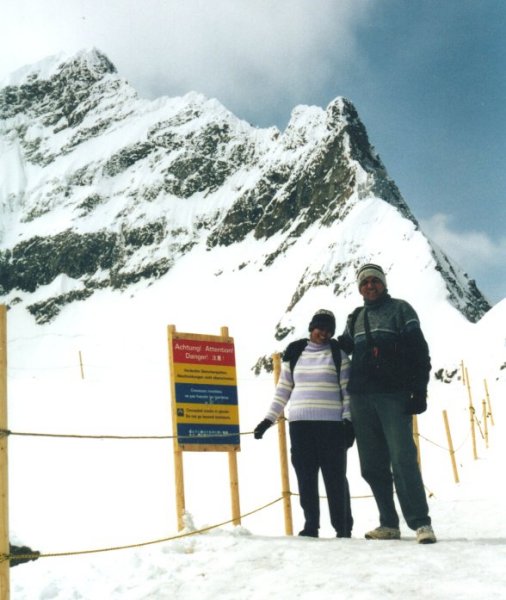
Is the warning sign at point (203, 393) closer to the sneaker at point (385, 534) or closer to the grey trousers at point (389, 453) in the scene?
the grey trousers at point (389, 453)

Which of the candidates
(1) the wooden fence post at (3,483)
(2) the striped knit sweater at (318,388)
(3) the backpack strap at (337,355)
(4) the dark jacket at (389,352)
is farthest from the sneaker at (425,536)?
(1) the wooden fence post at (3,483)

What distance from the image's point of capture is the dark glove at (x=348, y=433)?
5395 millimetres

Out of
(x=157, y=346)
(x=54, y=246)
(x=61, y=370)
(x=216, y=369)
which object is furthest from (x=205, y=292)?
(x=216, y=369)

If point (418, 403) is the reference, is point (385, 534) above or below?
below

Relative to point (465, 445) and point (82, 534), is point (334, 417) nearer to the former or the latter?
point (82, 534)

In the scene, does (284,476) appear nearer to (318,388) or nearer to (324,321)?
(318,388)

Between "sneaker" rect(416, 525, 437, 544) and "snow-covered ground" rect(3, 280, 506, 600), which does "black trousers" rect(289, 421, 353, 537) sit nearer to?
"snow-covered ground" rect(3, 280, 506, 600)

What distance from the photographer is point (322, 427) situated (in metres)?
5.45

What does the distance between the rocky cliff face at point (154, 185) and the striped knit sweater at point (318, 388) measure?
47.1 metres

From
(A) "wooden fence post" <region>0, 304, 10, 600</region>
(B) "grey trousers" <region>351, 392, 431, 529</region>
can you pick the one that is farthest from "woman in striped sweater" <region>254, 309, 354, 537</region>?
(A) "wooden fence post" <region>0, 304, 10, 600</region>

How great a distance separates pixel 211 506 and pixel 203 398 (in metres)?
11.1

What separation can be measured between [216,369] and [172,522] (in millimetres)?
10171

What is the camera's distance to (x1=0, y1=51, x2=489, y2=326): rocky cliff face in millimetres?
71375

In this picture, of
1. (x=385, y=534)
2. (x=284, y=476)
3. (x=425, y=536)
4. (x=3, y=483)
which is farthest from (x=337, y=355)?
(x=3, y=483)
